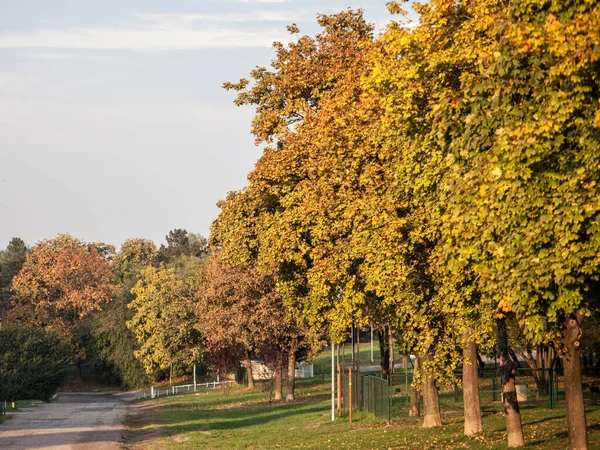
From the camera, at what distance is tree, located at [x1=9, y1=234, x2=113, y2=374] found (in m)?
110

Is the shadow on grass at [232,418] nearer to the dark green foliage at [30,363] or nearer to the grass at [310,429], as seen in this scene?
the grass at [310,429]

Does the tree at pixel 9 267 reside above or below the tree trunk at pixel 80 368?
above

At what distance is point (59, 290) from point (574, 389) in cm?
10011

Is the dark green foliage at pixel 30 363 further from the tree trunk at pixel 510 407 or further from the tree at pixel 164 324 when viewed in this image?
the tree trunk at pixel 510 407

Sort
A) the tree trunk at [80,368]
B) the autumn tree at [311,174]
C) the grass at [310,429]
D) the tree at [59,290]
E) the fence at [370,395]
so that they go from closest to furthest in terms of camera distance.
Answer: the grass at [310,429] → the autumn tree at [311,174] → the fence at [370,395] → the tree trunk at [80,368] → the tree at [59,290]

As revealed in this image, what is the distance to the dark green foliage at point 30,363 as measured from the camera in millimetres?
75625

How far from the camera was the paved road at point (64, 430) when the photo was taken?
109ft

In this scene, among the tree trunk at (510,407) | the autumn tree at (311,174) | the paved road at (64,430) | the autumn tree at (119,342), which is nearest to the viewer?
the tree trunk at (510,407)

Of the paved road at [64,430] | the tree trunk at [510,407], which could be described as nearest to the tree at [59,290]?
the paved road at [64,430]

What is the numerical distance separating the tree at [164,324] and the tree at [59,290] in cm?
2000

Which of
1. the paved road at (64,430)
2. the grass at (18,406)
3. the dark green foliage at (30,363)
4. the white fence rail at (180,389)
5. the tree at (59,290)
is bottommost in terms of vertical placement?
the paved road at (64,430)

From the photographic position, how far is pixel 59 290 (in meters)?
114

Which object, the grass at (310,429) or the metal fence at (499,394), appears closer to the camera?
the grass at (310,429)

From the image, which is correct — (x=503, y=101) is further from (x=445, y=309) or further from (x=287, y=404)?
(x=287, y=404)
